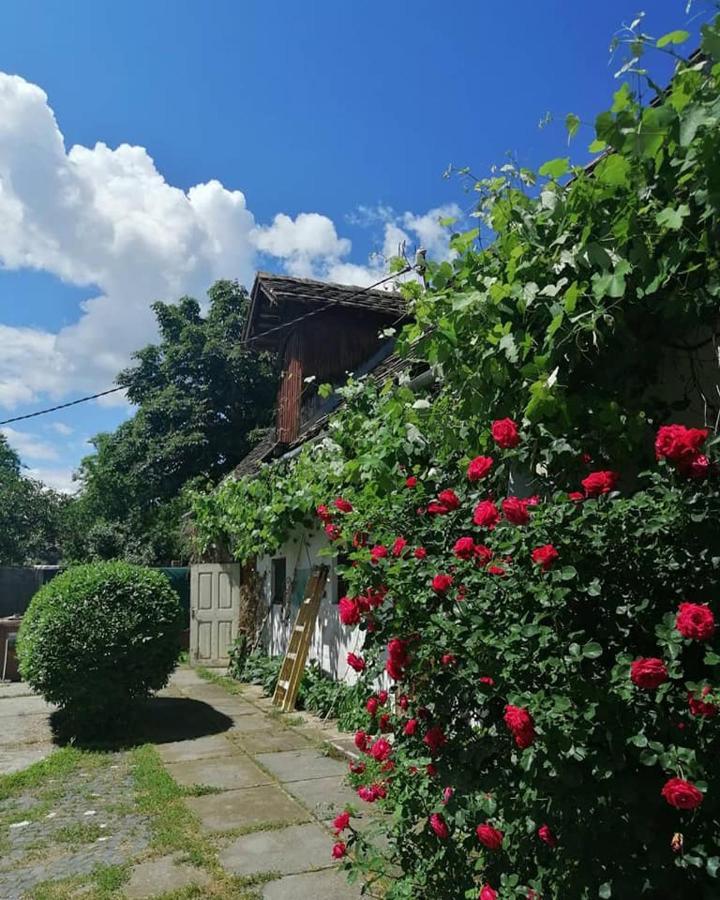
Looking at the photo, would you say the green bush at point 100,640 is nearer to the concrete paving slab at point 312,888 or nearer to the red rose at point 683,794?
the concrete paving slab at point 312,888

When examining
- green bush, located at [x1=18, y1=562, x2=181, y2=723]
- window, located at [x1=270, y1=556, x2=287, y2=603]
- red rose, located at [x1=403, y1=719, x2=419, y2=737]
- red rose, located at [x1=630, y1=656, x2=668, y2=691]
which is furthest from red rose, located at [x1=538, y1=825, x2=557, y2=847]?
window, located at [x1=270, y1=556, x2=287, y2=603]

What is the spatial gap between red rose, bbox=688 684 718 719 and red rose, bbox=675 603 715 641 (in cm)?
14

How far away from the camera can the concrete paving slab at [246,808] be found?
16.0 feet

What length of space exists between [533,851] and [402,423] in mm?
2408

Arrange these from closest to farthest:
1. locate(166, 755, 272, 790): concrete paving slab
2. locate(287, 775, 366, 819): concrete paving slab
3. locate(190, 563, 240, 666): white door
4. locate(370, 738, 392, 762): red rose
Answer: locate(370, 738, 392, 762): red rose < locate(287, 775, 366, 819): concrete paving slab < locate(166, 755, 272, 790): concrete paving slab < locate(190, 563, 240, 666): white door

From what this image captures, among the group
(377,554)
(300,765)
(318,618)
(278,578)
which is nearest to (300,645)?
(318,618)

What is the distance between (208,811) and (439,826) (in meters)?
2.97

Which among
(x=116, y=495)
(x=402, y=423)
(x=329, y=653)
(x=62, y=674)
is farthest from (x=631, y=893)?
(x=116, y=495)

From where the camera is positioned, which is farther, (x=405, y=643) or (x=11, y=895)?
(x=11, y=895)

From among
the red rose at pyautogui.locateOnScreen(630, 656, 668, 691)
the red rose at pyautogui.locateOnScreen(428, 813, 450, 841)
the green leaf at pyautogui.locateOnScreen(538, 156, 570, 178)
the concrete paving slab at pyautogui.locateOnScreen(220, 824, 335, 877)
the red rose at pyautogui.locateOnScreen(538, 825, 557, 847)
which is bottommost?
the concrete paving slab at pyautogui.locateOnScreen(220, 824, 335, 877)

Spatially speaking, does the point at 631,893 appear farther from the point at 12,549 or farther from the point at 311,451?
the point at 12,549

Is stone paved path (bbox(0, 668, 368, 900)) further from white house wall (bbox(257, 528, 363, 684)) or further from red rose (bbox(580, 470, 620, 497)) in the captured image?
red rose (bbox(580, 470, 620, 497))

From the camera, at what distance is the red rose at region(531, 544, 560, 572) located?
7.48 ft

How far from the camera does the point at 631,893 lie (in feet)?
6.88
